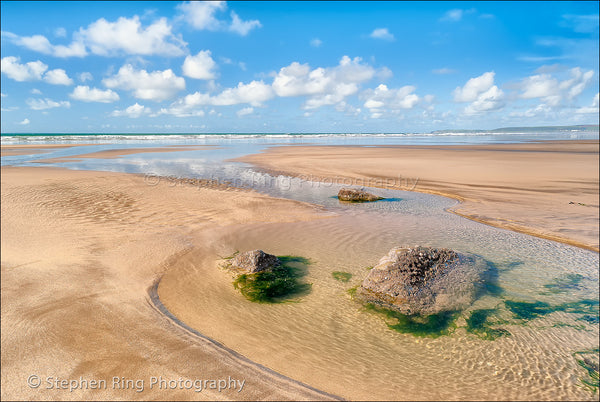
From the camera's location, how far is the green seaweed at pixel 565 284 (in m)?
5.26

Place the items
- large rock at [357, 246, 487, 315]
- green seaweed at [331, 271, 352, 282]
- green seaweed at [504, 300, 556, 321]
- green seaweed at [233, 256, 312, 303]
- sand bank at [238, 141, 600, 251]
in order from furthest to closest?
sand bank at [238, 141, 600, 251], green seaweed at [331, 271, 352, 282], green seaweed at [233, 256, 312, 303], large rock at [357, 246, 487, 315], green seaweed at [504, 300, 556, 321]

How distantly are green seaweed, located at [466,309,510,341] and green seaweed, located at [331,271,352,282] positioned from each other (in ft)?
6.75

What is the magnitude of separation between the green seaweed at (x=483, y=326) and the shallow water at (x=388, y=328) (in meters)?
0.07

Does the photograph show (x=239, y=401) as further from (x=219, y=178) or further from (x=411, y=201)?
(x=219, y=178)

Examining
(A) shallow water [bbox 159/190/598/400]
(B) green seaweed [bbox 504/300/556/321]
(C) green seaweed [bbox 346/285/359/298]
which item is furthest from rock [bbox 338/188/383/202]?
(B) green seaweed [bbox 504/300/556/321]

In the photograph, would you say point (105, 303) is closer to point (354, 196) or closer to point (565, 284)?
point (565, 284)

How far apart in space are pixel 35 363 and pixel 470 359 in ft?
17.2

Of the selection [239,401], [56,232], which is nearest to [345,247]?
[239,401]

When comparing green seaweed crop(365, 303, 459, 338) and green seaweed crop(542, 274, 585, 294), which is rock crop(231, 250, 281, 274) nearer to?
green seaweed crop(365, 303, 459, 338)

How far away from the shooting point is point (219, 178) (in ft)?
56.3

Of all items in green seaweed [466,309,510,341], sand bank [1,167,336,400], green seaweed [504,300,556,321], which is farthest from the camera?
green seaweed [504,300,556,321]

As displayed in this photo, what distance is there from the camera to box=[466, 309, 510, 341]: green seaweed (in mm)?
4121

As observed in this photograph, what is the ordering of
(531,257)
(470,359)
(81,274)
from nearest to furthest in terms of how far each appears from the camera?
(470,359) < (81,274) < (531,257)

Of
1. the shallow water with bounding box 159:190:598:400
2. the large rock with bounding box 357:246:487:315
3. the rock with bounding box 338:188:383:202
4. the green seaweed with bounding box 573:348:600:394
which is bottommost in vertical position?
the green seaweed with bounding box 573:348:600:394
